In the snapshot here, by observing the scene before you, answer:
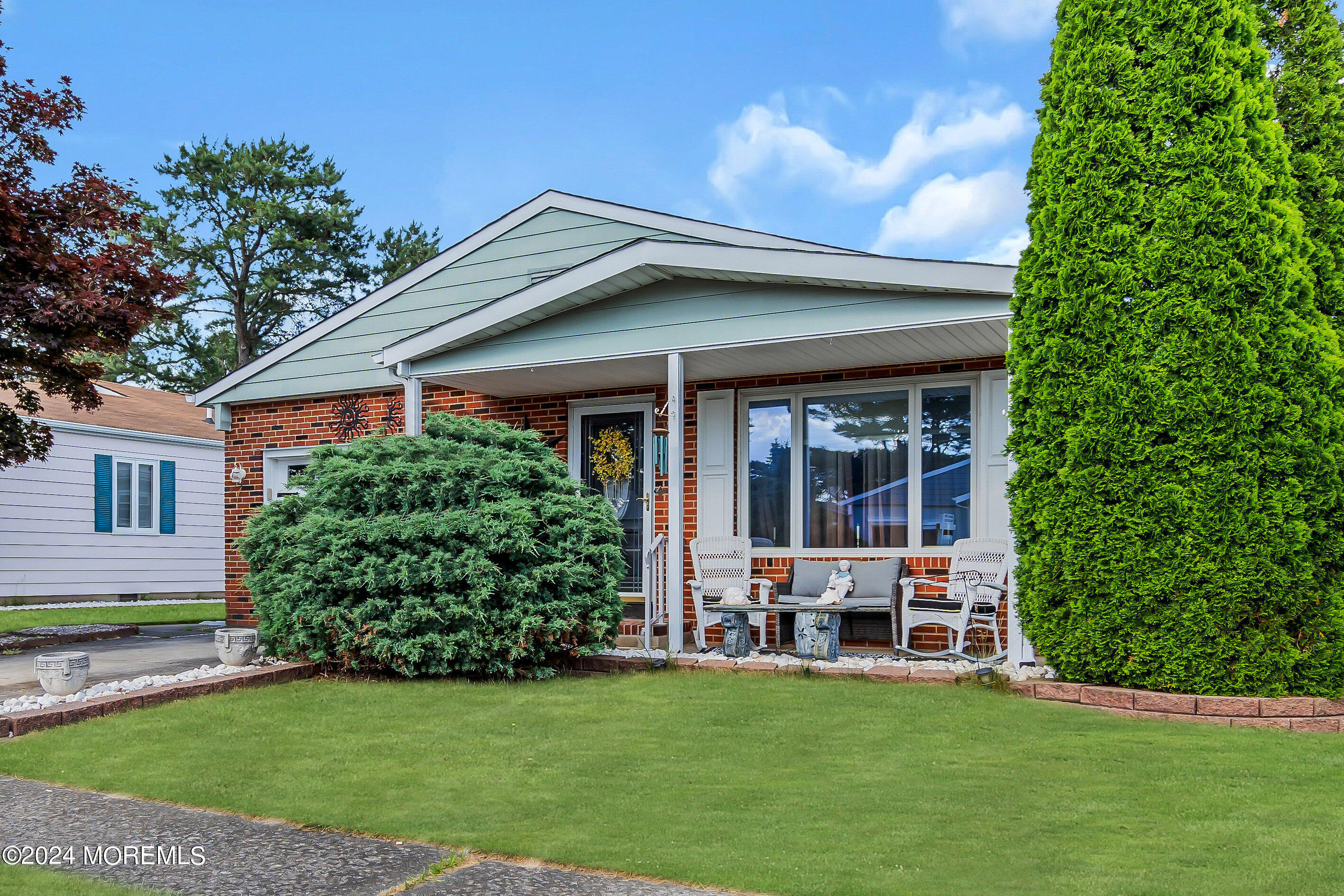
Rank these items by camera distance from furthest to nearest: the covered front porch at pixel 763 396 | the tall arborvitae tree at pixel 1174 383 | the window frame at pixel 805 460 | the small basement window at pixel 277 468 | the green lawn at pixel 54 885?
the small basement window at pixel 277 468 < the window frame at pixel 805 460 < the covered front porch at pixel 763 396 < the tall arborvitae tree at pixel 1174 383 < the green lawn at pixel 54 885

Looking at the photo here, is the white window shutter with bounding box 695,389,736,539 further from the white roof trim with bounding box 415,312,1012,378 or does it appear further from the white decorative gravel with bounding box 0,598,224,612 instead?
the white decorative gravel with bounding box 0,598,224,612

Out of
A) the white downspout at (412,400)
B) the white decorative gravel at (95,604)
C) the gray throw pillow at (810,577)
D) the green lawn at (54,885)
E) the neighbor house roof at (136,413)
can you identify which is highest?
the neighbor house roof at (136,413)

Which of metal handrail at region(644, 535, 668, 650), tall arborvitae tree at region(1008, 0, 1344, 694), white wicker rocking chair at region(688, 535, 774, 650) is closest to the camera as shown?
tall arborvitae tree at region(1008, 0, 1344, 694)

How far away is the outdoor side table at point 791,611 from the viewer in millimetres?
7734

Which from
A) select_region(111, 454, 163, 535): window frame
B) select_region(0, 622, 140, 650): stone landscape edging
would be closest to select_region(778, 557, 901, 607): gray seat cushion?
select_region(0, 622, 140, 650): stone landscape edging

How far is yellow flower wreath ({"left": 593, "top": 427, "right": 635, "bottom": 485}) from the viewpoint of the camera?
10531 mm

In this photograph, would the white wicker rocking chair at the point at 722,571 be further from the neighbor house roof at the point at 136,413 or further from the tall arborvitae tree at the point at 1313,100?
the neighbor house roof at the point at 136,413

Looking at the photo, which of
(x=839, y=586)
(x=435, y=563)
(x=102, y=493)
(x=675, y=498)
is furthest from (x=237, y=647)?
(x=102, y=493)

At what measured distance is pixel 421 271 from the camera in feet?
38.9

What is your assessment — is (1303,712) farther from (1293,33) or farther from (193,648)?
(193,648)

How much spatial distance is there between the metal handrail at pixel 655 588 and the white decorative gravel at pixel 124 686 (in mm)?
2781

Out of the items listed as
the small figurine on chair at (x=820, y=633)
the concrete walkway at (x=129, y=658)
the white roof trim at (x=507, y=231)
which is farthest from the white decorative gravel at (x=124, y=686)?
the white roof trim at (x=507, y=231)

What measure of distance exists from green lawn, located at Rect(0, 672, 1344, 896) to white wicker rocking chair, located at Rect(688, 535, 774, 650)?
7.50ft

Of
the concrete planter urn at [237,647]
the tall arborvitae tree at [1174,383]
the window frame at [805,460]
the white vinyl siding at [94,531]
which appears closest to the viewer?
the tall arborvitae tree at [1174,383]
